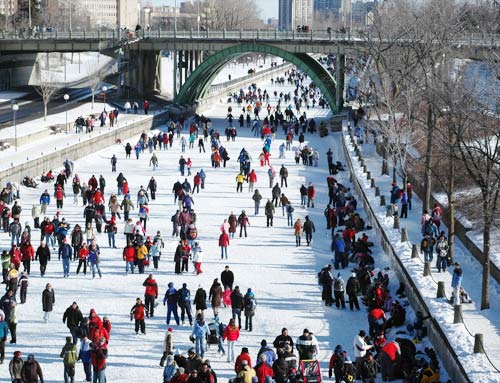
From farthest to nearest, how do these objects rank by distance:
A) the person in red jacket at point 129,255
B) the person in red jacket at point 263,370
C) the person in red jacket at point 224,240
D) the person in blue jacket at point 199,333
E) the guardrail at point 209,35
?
the guardrail at point 209,35 → the person in red jacket at point 224,240 → the person in red jacket at point 129,255 → the person in blue jacket at point 199,333 → the person in red jacket at point 263,370

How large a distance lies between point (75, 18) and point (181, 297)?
4581 inches

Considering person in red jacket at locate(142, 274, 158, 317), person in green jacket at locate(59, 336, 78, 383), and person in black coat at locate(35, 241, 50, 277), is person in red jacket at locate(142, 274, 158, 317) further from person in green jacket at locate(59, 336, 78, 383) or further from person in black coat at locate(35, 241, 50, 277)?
person in black coat at locate(35, 241, 50, 277)

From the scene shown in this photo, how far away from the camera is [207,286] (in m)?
24.0

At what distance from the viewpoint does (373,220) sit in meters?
30.3

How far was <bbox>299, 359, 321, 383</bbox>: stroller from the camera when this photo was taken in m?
16.9

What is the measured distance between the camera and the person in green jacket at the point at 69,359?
56.2 ft

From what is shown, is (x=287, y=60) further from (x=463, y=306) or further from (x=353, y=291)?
(x=463, y=306)

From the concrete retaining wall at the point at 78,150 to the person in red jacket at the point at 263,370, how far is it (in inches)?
828

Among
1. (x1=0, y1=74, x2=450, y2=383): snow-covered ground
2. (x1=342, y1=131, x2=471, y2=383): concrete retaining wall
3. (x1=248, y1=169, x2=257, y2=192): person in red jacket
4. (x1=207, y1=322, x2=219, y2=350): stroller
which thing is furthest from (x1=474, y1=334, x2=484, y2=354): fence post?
(x1=248, y1=169, x2=257, y2=192): person in red jacket

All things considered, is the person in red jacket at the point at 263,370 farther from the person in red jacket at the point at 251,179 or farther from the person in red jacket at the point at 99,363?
the person in red jacket at the point at 251,179

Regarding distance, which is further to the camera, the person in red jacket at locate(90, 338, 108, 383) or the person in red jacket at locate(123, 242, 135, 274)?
the person in red jacket at locate(123, 242, 135, 274)

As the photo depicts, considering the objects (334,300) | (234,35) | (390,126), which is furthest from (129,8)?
(334,300)

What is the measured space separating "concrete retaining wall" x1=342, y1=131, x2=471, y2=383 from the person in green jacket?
6280 millimetres

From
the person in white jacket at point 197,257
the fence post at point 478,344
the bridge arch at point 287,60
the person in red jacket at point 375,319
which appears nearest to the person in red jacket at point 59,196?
the person in white jacket at point 197,257
